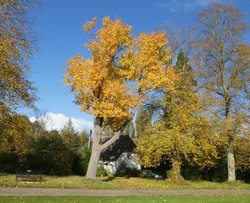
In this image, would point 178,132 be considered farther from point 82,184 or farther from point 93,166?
point 82,184

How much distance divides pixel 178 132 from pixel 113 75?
25.6 feet

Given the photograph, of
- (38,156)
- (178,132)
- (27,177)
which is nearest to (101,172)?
(38,156)

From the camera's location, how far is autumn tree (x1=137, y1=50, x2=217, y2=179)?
3016 centimetres

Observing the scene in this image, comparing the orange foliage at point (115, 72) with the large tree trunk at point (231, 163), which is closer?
the orange foliage at point (115, 72)

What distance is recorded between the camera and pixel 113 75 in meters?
28.1

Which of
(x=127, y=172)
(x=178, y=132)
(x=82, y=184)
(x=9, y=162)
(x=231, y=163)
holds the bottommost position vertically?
(x=82, y=184)

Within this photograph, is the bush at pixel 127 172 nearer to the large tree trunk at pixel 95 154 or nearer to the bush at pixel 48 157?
the bush at pixel 48 157

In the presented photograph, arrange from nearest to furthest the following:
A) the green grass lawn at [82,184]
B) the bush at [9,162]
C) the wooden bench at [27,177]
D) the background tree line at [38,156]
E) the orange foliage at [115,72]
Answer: the green grass lawn at [82,184]
the wooden bench at [27,177]
the orange foliage at [115,72]
the bush at [9,162]
the background tree line at [38,156]

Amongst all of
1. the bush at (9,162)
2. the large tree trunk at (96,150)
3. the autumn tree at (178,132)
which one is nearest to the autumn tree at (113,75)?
the large tree trunk at (96,150)

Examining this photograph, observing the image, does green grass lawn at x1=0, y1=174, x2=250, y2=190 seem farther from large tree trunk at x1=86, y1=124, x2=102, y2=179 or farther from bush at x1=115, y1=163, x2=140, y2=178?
bush at x1=115, y1=163, x2=140, y2=178

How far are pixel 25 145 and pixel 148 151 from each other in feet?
38.3

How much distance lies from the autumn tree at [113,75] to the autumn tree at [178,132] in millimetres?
3642

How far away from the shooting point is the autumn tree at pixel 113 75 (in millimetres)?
26453

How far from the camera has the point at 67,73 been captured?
27422 mm
